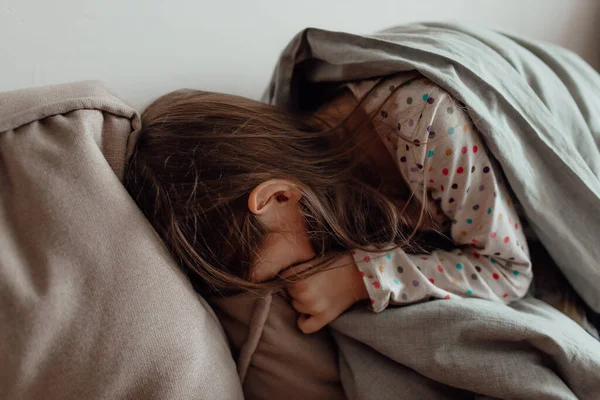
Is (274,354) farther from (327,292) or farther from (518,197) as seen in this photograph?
(518,197)

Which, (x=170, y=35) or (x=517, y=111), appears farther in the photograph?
(x=170, y=35)

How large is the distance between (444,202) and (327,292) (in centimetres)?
20

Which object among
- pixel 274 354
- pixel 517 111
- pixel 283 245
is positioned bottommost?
pixel 274 354

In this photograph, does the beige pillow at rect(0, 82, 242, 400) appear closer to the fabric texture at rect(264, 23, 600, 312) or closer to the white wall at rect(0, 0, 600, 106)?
the white wall at rect(0, 0, 600, 106)

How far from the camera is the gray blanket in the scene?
0.57 meters

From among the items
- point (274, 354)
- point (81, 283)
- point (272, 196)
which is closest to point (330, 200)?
point (272, 196)

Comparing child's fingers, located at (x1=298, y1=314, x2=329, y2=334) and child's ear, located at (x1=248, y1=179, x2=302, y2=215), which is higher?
child's ear, located at (x1=248, y1=179, x2=302, y2=215)

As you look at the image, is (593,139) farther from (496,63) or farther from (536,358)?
(536,358)

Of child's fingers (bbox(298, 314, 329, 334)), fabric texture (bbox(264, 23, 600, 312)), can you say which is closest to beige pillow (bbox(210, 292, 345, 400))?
child's fingers (bbox(298, 314, 329, 334))

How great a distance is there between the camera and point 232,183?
61cm

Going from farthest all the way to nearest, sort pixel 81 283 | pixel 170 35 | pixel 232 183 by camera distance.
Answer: pixel 170 35 < pixel 232 183 < pixel 81 283

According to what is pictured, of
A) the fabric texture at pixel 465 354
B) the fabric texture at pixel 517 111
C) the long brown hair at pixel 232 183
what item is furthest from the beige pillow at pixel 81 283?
the fabric texture at pixel 517 111

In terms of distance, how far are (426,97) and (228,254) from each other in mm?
314

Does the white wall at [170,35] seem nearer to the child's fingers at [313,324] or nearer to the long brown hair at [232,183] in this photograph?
the long brown hair at [232,183]
